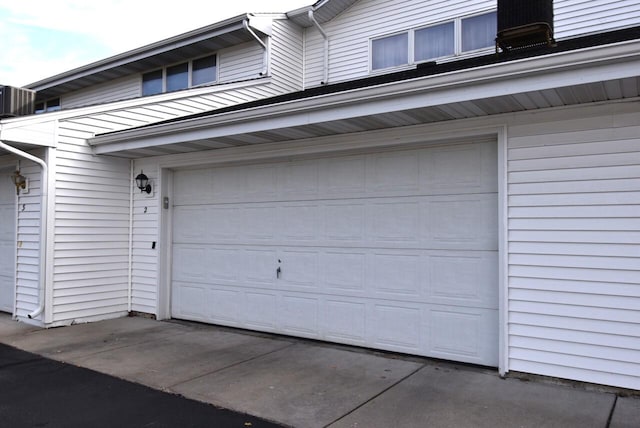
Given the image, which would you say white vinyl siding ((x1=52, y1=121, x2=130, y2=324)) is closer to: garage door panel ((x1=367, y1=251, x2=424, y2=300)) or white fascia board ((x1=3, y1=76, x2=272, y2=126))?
white fascia board ((x1=3, y1=76, x2=272, y2=126))

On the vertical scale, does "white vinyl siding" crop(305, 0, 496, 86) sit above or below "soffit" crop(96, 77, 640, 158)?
above

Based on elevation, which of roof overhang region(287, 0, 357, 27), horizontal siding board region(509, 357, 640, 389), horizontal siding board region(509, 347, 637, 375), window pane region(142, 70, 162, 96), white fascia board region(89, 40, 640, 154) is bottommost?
horizontal siding board region(509, 357, 640, 389)

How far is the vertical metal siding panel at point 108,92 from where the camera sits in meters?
12.1

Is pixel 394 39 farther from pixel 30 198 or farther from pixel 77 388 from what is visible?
pixel 77 388

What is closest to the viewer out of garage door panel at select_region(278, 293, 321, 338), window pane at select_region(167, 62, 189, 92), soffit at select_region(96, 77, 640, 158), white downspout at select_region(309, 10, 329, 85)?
soffit at select_region(96, 77, 640, 158)

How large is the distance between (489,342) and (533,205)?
4.87 ft

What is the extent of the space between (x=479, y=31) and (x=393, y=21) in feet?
5.85

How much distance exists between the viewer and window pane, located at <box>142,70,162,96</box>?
38.2ft

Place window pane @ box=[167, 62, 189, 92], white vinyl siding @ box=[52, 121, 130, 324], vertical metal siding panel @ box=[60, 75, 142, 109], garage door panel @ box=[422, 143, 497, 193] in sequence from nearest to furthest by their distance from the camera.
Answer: garage door panel @ box=[422, 143, 497, 193] < white vinyl siding @ box=[52, 121, 130, 324] < window pane @ box=[167, 62, 189, 92] < vertical metal siding panel @ box=[60, 75, 142, 109]

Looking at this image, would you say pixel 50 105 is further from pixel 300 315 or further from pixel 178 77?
pixel 300 315

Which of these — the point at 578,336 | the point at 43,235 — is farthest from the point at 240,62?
the point at 578,336

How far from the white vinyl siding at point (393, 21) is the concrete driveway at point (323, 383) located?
19.6ft

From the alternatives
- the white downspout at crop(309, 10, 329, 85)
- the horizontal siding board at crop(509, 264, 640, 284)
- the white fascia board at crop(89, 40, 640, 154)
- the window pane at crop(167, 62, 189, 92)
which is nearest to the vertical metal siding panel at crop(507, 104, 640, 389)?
the horizontal siding board at crop(509, 264, 640, 284)

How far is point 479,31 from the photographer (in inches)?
341
